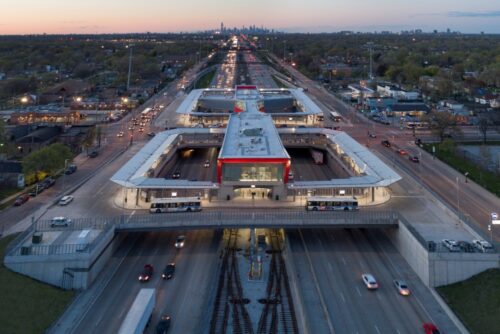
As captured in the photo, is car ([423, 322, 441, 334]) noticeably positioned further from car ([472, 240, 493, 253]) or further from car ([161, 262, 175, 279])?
car ([161, 262, 175, 279])

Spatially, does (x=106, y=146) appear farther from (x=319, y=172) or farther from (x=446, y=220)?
(x=446, y=220)

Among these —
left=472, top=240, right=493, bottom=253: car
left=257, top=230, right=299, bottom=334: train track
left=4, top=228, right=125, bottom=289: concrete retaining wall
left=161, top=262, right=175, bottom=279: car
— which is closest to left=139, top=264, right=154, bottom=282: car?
left=161, top=262, right=175, bottom=279: car

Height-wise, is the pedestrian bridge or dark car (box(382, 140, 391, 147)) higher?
dark car (box(382, 140, 391, 147))

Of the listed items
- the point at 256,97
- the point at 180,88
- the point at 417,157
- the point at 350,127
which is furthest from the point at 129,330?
the point at 180,88

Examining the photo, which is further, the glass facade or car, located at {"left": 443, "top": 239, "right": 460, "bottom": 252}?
the glass facade

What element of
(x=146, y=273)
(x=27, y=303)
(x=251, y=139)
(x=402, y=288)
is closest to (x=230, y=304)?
(x=146, y=273)
